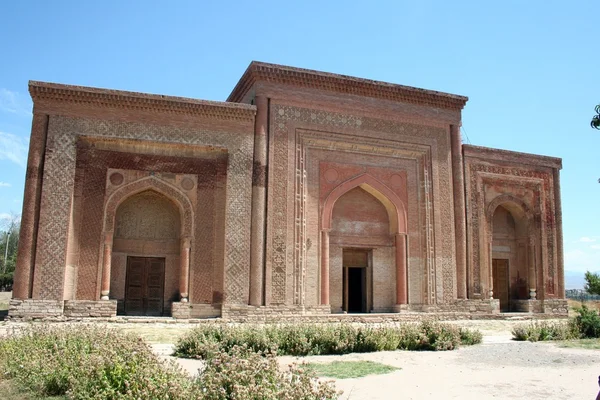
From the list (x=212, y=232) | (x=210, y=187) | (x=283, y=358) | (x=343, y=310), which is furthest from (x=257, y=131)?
(x=283, y=358)

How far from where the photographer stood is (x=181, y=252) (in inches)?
584

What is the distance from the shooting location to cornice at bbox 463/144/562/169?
61.4 ft

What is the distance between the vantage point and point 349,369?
23.5 feet

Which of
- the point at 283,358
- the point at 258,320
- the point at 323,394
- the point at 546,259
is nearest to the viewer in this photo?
the point at 323,394

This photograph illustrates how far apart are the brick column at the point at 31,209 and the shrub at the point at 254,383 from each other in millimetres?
10394

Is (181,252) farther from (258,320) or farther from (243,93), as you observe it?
(243,93)

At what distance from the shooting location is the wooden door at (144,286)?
1496 centimetres

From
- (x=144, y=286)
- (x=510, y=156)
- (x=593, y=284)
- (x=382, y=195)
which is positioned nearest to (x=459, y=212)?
(x=382, y=195)

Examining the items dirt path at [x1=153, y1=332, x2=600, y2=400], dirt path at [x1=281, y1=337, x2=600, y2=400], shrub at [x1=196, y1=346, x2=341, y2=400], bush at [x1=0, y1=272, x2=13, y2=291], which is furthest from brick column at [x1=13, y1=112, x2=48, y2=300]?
bush at [x1=0, y1=272, x2=13, y2=291]

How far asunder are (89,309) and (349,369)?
28.2ft

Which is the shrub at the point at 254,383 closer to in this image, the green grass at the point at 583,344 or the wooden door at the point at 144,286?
the green grass at the point at 583,344

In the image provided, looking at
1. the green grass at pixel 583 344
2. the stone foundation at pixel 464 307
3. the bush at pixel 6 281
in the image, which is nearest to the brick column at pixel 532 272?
the stone foundation at pixel 464 307

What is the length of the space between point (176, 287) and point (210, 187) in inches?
112

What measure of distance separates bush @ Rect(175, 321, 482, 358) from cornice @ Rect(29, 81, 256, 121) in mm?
7410
